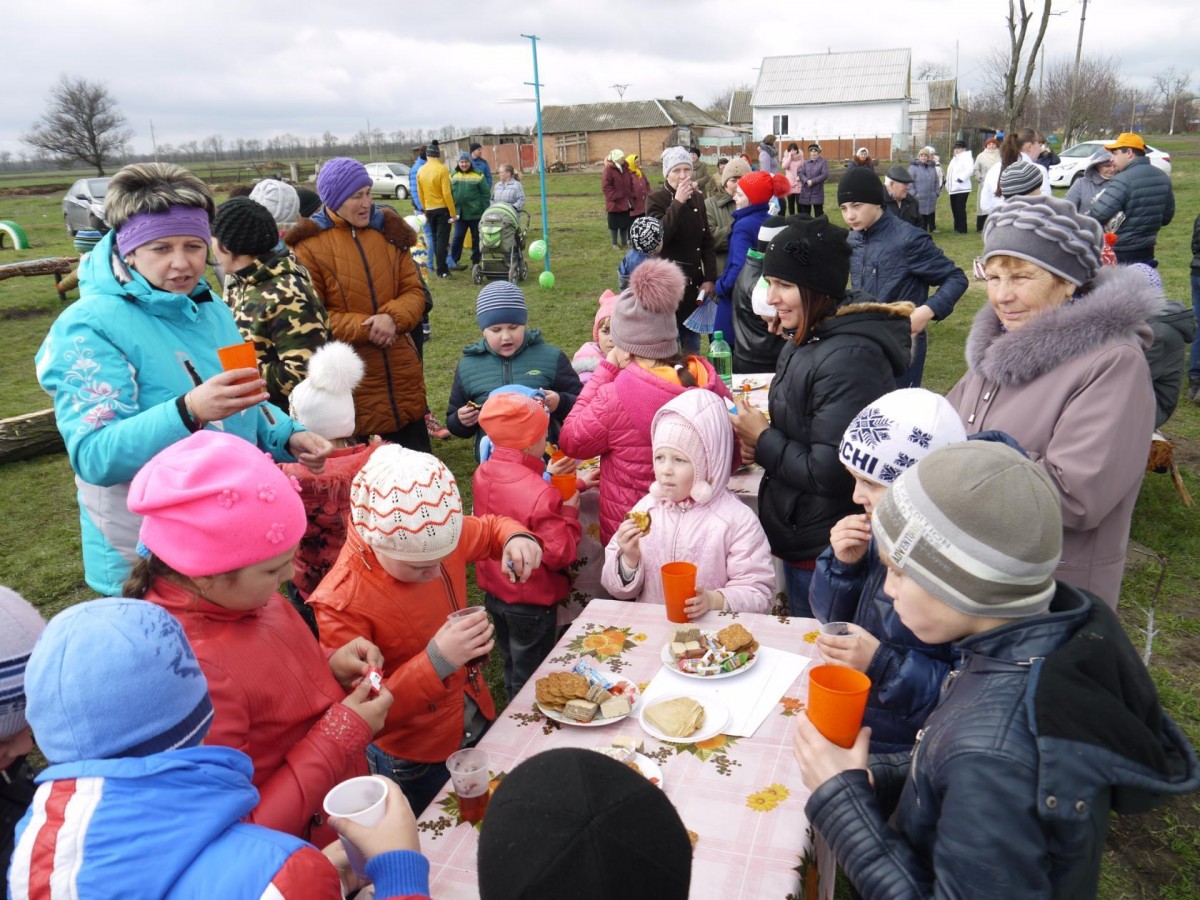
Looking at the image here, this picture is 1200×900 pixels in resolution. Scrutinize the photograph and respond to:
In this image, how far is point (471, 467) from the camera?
6379mm

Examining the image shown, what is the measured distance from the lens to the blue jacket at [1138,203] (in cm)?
746

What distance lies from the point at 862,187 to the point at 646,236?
82.2 inches

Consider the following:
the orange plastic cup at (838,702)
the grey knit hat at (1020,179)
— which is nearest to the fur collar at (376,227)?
the orange plastic cup at (838,702)

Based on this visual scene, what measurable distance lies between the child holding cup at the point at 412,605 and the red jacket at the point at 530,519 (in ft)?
1.42

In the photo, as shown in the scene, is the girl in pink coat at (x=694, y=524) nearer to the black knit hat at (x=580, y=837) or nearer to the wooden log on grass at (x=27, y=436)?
the black knit hat at (x=580, y=837)

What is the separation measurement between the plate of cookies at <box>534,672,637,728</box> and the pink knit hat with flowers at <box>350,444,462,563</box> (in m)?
0.51

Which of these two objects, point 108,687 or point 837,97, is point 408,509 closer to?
point 108,687

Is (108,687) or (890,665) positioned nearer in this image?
(108,687)

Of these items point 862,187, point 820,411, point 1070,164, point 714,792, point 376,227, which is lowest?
point 714,792

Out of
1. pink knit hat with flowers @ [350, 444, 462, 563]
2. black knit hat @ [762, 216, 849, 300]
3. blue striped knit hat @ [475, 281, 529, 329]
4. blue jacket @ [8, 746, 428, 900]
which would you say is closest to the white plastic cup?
blue jacket @ [8, 746, 428, 900]

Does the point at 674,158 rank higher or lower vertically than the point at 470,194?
higher

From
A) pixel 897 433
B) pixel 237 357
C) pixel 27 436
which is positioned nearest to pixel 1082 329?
pixel 897 433

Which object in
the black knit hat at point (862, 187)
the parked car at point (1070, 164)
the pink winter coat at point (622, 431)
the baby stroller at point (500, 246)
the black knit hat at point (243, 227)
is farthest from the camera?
the parked car at point (1070, 164)

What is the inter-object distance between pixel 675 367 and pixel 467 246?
598 inches
